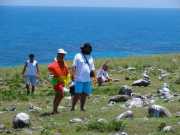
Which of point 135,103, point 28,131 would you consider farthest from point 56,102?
point 28,131

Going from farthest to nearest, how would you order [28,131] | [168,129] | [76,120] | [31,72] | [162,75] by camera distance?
[162,75] → [31,72] → [76,120] → [28,131] → [168,129]

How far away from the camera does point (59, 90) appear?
17.3 metres

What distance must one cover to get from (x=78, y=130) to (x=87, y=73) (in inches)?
128

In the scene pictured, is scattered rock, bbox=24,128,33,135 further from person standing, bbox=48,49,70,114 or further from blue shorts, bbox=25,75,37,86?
blue shorts, bbox=25,75,37,86

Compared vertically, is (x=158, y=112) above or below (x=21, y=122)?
above

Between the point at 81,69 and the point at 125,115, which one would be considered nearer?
the point at 125,115

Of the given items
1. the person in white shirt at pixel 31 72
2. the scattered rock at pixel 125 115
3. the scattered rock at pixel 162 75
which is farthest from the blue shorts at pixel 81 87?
the scattered rock at pixel 162 75

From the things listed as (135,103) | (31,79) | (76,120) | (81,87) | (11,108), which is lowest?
(76,120)

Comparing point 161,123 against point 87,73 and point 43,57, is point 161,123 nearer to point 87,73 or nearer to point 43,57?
Result: point 87,73

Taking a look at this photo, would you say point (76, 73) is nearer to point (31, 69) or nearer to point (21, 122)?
point (21, 122)

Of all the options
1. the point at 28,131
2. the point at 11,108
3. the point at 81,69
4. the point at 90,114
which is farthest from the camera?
the point at 11,108

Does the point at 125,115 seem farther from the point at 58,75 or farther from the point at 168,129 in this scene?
the point at 58,75

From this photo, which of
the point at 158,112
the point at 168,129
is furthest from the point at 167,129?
the point at 158,112

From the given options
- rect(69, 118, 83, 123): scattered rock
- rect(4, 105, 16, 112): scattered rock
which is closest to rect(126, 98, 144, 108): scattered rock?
rect(69, 118, 83, 123): scattered rock
